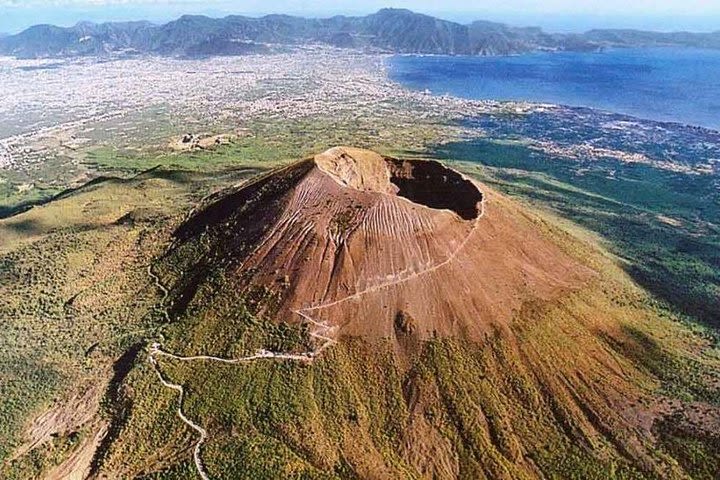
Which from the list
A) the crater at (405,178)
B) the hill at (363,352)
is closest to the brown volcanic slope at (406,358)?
the hill at (363,352)

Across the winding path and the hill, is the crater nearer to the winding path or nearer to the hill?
the hill

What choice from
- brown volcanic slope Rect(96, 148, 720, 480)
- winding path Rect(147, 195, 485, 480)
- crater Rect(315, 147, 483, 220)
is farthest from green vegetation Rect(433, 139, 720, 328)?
winding path Rect(147, 195, 485, 480)

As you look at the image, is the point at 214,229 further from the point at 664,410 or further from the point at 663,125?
the point at 663,125

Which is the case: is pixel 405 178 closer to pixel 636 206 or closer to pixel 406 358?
pixel 406 358

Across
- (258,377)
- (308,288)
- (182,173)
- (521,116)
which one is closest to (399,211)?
(308,288)

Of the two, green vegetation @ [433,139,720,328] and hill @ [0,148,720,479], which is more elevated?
hill @ [0,148,720,479]

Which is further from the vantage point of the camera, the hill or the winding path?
the winding path
